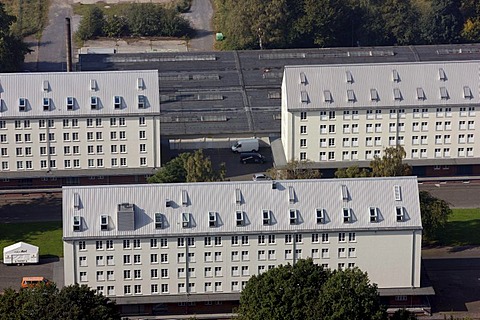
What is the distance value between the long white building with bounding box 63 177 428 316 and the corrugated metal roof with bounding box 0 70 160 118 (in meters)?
27.5

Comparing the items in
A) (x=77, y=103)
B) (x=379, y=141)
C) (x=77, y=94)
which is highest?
(x=77, y=94)

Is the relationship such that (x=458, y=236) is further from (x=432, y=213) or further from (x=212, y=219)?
(x=212, y=219)

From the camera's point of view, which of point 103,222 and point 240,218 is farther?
point 240,218

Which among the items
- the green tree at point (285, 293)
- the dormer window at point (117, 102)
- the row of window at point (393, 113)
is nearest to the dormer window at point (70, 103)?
the dormer window at point (117, 102)

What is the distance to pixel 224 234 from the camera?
10406 cm

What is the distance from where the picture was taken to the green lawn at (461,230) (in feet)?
389

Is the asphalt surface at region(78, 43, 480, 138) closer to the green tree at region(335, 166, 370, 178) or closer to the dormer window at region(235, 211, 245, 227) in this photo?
the green tree at region(335, 166, 370, 178)

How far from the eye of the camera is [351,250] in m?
105

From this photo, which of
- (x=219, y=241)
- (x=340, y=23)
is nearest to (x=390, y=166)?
(x=219, y=241)

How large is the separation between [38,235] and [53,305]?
33.2 m

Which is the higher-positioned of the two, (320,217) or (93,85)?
(93,85)

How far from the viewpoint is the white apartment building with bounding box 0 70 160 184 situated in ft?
430

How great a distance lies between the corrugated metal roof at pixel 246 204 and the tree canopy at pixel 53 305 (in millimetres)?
14210

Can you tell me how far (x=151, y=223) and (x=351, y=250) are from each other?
1636 cm
